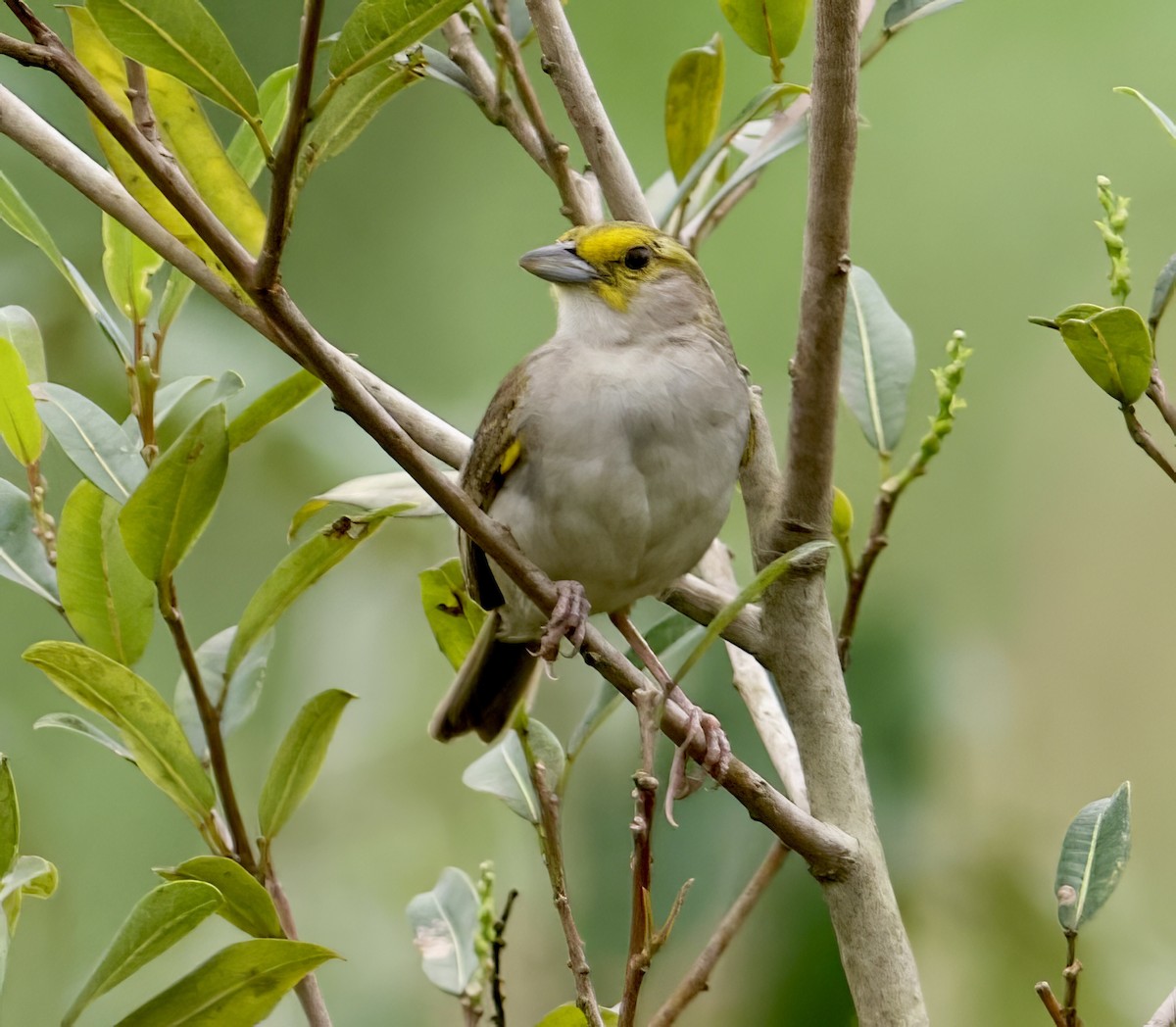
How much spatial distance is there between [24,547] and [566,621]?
528 millimetres

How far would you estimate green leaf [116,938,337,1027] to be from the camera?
1.06m

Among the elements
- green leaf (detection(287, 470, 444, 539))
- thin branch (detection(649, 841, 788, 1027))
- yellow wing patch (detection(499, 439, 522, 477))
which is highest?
yellow wing patch (detection(499, 439, 522, 477))

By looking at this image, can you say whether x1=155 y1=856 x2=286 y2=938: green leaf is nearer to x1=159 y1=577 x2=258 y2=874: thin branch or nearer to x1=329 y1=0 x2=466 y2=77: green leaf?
x1=159 y1=577 x2=258 y2=874: thin branch

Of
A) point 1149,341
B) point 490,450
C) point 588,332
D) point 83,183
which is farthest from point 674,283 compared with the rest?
point 83,183

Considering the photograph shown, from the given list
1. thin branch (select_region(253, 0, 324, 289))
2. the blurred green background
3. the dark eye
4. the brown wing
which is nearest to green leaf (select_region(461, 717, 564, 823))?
the brown wing

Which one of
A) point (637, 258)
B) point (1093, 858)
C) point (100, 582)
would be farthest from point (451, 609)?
point (1093, 858)

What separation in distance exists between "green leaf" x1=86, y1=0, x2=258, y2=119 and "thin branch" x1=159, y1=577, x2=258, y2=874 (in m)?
0.47

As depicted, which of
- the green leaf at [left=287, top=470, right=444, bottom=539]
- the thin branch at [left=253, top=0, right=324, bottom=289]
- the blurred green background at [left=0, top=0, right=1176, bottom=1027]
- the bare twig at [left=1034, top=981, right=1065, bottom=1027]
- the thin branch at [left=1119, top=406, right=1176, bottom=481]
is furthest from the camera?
the blurred green background at [left=0, top=0, right=1176, bottom=1027]

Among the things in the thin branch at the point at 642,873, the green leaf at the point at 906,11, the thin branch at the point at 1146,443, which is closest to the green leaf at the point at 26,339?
the thin branch at the point at 642,873

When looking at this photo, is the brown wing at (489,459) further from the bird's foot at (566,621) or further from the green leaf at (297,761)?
the green leaf at (297,761)

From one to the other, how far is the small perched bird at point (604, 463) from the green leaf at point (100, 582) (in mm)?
339

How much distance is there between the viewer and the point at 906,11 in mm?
1332

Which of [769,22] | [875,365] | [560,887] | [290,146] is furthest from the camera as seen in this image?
[875,365]

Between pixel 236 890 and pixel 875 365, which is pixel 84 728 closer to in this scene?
pixel 236 890
